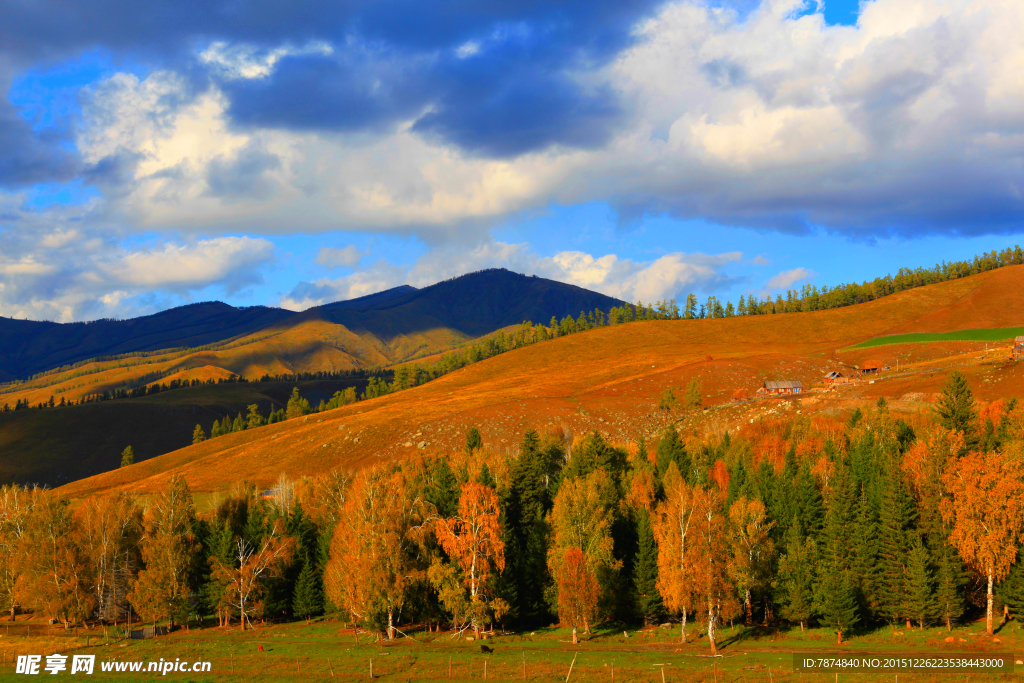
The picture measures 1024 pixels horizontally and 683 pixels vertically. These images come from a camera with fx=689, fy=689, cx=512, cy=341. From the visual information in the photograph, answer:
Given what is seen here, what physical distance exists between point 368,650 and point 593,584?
21.1m

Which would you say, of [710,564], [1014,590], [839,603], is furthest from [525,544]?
[1014,590]

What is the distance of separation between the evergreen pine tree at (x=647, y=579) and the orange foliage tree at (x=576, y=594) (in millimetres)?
6672

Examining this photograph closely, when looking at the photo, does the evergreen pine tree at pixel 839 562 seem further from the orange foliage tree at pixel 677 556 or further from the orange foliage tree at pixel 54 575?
Answer: the orange foliage tree at pixel 54 575

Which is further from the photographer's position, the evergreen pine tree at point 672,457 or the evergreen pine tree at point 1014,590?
the evergreen pine tree at point 672,457

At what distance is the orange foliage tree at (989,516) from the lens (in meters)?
60.1

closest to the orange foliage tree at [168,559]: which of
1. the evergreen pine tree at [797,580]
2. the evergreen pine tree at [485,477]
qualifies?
the evergreen pine tree at [485,477]

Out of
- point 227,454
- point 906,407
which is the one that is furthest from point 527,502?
point 227,454

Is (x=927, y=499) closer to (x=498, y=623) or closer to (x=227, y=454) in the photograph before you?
(x=498, y=623)

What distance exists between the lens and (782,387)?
174625 mm

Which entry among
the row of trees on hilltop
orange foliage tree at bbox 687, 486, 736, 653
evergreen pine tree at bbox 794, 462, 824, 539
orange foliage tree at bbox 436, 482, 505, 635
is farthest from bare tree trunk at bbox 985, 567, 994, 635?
orange foliage tree at bbox 436, 482, 505, 635

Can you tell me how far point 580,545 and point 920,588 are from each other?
30644 mm

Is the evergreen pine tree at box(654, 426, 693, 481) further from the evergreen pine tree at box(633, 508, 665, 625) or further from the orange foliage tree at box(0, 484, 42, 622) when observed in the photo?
the orange foliage tree at box(0, 484, 42, 622)

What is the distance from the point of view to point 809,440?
4092 inches

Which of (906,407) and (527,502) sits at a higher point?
(906,407)
